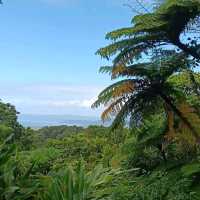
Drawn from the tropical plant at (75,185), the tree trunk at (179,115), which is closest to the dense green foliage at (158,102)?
the tree trunk at (179,115)

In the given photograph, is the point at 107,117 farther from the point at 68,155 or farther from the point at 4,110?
the point at 4,110

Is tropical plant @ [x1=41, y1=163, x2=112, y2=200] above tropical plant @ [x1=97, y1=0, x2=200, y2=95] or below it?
below

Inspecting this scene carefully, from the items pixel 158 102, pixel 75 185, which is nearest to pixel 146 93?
pixel 158 102

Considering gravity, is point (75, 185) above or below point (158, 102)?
below

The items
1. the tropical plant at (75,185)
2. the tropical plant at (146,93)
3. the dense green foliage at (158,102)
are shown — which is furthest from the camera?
the tropical plant at (146,93)

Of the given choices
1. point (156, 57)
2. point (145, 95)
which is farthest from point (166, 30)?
point (145, 95)

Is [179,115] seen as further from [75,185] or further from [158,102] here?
[75,185]

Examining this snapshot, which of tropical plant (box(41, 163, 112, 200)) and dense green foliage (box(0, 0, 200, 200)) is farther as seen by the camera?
dense green foliage (box(0, 0, 200, 200))

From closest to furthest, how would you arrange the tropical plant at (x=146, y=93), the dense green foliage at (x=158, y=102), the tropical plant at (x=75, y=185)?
1. the tropical plant at (x=75, y=185)
2. the dense green foliage at (x=158, y=102)
3. the tropical plant at (x=146, y=93)

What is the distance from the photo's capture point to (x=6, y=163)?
645 cm

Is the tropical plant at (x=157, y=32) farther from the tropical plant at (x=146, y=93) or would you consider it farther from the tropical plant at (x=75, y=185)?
the tropical plant at (x=75, y=185)

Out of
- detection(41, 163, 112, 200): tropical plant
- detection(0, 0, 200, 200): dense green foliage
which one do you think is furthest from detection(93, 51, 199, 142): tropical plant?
detection(41, 163, 112, 200): tropical plant

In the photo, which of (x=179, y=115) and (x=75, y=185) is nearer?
(x=75, y=185)

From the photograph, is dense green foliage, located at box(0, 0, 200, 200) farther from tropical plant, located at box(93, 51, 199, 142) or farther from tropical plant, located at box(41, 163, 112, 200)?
tropical plant, located at box(41, 163, 112, 200)
